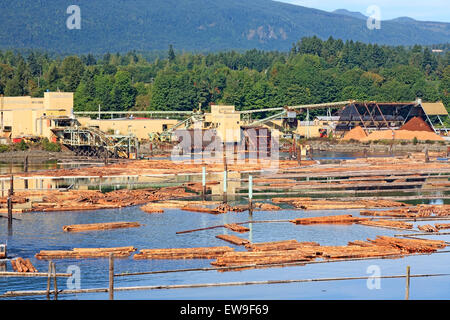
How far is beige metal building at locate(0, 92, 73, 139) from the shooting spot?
83312 millimetres

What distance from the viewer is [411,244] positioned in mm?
33469

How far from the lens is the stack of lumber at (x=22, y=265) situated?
2931 cm

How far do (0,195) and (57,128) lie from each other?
3352 cm

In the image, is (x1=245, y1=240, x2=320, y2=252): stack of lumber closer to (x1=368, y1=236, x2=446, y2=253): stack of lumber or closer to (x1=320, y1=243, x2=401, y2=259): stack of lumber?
(x1=320, y1=243, x2=401, y2=259): stack of lumber

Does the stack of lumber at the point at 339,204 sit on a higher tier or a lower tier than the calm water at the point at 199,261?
higher

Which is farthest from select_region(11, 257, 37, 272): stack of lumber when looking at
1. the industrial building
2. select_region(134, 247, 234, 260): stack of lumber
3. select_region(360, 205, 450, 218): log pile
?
the industrial building

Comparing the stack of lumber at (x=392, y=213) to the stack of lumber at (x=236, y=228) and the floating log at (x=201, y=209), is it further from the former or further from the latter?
the stack of lumber at (x=236, y=228)

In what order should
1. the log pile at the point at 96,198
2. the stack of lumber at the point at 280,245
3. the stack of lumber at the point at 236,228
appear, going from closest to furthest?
1. the stack of lumber at the point at 280,245
2. the stack of lumber at the point at 236,228
3. the log pile at the point at 96,198

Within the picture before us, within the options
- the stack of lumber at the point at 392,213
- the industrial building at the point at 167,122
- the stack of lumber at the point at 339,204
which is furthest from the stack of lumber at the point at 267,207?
the industrial building at the point at 167,122

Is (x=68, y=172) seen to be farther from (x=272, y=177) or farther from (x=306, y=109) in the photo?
(x=306, y=109)

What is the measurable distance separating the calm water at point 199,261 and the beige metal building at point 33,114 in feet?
134

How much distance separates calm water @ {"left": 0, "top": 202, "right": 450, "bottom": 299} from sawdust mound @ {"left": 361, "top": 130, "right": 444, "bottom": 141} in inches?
2161

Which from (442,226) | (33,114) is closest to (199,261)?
(442,226)
